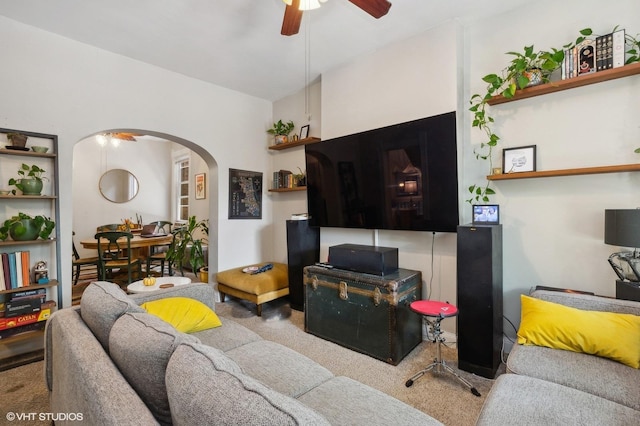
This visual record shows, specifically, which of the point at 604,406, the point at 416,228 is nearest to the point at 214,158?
the point at 416,228

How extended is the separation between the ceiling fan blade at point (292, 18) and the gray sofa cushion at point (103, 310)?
203 cm

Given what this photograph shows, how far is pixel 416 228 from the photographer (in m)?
2.65

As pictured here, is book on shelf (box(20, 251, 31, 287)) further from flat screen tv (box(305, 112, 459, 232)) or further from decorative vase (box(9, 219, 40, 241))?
flat screen tv (box(305, 112, 459, 232))

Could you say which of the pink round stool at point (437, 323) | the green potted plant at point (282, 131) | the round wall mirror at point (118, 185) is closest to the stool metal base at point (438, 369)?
the pink round stool at point (437, 323)

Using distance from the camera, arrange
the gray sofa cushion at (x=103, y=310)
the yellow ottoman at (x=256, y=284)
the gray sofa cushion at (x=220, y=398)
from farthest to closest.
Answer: the yellow ottoman at (x=256, y=284) < the gray sofa cushion at (x=103, y=310) < the gray sofa cushion at (x=220, y=398)

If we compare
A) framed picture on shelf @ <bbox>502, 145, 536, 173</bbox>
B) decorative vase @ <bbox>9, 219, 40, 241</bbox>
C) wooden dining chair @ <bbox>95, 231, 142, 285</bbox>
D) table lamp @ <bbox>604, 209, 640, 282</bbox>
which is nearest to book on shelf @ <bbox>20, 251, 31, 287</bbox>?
decorative vase @ <bbox>9, 219, 40, 241</bbox>

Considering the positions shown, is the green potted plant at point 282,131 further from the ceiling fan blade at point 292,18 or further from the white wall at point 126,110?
the ceiling fan blade at point 292,18

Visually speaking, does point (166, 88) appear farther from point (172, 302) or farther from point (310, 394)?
point (310, 394)

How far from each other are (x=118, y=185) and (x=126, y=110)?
12.8ft

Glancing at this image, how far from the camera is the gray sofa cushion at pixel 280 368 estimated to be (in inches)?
53.0

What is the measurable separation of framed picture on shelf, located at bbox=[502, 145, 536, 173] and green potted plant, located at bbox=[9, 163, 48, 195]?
4.00 m

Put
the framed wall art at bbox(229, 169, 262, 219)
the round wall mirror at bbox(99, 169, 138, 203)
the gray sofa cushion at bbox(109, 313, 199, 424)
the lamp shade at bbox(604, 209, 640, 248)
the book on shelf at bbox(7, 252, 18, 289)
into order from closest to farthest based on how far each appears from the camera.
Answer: the gray sofa cushion at bbox(109, 313, 199, 424)
the lamp shade at bbox(604, 209, 640, 248)
the book on shelf at bbox(7, 252, 18, 289)
the framed wall art at bbox(229, 169, 262, 219)
the round wall mirror at bbox(99, 169, 138, 203)

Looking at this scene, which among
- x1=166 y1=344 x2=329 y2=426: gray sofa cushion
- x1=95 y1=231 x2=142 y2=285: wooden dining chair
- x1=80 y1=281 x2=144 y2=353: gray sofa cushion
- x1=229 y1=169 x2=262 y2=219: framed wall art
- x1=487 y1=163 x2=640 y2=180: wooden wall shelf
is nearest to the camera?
x1=166 y1=344 x2=329 y2=426: gray sofa cushion

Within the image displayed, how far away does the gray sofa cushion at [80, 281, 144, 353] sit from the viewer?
129 centimetres
